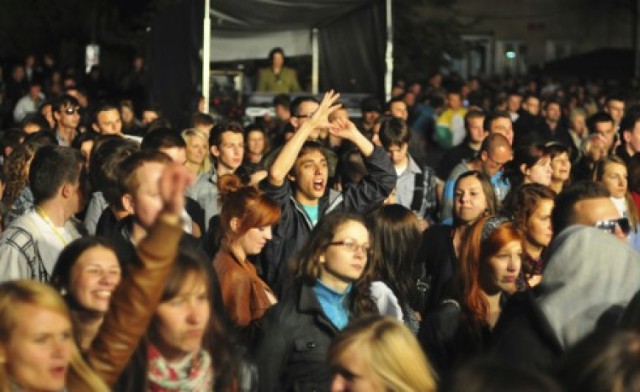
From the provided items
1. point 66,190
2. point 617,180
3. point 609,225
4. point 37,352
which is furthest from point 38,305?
point 617,180

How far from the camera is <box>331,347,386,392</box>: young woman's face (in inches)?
202

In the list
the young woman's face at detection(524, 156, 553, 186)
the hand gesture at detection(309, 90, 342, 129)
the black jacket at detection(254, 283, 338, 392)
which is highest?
the hand gesture at detection(309, 90, 342, 129)

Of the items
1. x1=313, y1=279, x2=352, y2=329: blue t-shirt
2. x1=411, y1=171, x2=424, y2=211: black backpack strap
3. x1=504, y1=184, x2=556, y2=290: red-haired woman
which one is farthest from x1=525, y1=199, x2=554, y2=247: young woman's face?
x1=411, y1=171, x2=424, y2=211: black backpack strap

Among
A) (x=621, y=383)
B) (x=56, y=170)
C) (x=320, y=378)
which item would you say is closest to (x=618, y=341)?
(x=621, y=383)

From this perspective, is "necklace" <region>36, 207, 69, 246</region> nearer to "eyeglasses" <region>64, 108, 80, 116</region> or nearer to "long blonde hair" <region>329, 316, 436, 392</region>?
"long blonde hair" <region>329, 316, 436, 392</region>

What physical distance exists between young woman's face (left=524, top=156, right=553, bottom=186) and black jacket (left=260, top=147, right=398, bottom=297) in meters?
1.68

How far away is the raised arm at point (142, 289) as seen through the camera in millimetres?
4715

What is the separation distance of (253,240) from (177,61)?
36.0 ft

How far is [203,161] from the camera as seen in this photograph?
500 inches

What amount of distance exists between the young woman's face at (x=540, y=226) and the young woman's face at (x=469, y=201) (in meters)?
0.50

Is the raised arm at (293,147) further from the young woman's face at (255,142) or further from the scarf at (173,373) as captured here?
the young woman's face at (255,142)

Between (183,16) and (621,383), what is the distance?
1484 cm

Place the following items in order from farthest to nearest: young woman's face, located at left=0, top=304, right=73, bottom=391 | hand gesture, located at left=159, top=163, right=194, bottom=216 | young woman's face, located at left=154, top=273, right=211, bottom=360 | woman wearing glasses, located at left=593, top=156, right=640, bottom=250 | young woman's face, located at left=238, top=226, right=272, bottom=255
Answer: woman wearing glasses, located at left=593, top=156, right=640, bottom=250 < young woman's face, located at left=238, top=226, right=272, bottom=255 < young woman's face, located at left=154, top=273, right=211, bottom=360 < young woman's face, located at left=0, top=304, right=73, bottom=391 < hand gesture, located at left=159, top=163, right=194, bottom=216

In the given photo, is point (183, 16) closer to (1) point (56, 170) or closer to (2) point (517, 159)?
(2) point (517, 159)
